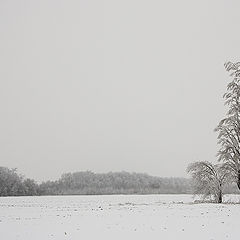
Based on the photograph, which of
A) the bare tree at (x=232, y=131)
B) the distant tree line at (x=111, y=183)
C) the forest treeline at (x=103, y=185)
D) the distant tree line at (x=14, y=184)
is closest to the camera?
the bare tree at (x=232, y=131)

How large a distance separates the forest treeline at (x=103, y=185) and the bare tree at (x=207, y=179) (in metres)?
60.8

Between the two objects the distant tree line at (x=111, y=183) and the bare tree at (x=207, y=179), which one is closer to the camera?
the bare tree at (x=207, y=179)

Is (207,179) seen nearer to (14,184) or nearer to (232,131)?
(232,131)

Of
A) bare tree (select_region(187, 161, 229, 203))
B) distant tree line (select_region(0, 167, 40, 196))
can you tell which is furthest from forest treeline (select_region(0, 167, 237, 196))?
bare tree (select_region(187, 161, 229, 203))

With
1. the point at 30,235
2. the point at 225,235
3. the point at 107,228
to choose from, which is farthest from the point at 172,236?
the point at 30,235

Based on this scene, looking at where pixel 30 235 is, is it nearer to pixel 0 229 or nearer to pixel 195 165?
pixel 0 229

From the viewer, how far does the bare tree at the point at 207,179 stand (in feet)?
144

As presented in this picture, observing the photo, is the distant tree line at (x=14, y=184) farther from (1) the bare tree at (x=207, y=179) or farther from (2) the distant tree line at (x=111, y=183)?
(1) the bare tree at (x=207, y=179)

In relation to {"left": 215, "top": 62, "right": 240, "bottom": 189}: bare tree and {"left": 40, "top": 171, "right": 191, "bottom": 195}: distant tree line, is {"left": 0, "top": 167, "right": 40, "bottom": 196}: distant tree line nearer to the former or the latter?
{"left": 40, "top": 171, "right": 191, "bottom": 195}: distant tree line

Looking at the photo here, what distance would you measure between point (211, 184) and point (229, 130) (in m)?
8.57

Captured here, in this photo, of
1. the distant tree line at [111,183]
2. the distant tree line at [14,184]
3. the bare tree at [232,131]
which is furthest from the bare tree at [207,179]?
the distant tree line at [111,183]

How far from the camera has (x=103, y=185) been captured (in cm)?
12975

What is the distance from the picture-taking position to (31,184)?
9631 cm

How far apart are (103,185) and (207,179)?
88.2 metres
